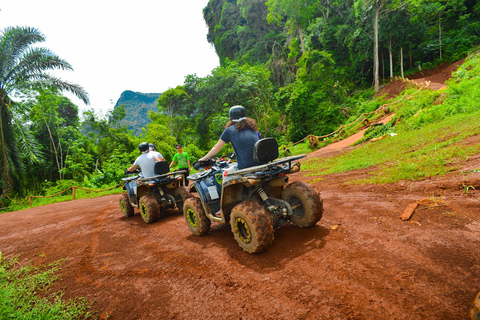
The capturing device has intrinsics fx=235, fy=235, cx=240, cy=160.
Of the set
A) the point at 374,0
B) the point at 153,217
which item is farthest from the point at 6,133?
the point at 374,0

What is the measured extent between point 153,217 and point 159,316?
3.45m

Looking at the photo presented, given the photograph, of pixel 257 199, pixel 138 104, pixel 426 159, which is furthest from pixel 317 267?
pixel 138 104

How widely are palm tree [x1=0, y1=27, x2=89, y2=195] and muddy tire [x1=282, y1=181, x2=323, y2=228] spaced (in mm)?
14876

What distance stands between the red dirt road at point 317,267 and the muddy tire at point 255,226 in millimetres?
169

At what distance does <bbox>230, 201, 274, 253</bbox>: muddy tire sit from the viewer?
9.04 feet

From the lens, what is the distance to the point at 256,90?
76.2 feet

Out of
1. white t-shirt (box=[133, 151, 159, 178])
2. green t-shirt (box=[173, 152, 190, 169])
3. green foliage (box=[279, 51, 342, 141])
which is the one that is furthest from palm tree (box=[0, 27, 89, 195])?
green foliage (box=[279, 51, 342, 141])

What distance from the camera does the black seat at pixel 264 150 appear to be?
2.86 metres

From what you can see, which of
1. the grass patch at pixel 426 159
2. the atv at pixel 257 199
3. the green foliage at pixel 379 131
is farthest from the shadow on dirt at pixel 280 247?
the green foliage at pixel 379 131

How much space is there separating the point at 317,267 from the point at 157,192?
4.53 meters

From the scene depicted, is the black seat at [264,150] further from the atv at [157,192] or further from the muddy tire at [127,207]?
the muddy tire at [127,207]

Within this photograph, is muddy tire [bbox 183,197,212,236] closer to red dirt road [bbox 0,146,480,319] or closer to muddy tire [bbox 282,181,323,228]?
red dirt road [bbox 0,146,480,319]

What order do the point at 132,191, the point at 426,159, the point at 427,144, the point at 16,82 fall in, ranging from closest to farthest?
the point at 426,159, the point at 132,191, the point at 427,144, the point at 16,82

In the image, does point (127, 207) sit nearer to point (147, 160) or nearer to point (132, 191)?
point (132, 191)
